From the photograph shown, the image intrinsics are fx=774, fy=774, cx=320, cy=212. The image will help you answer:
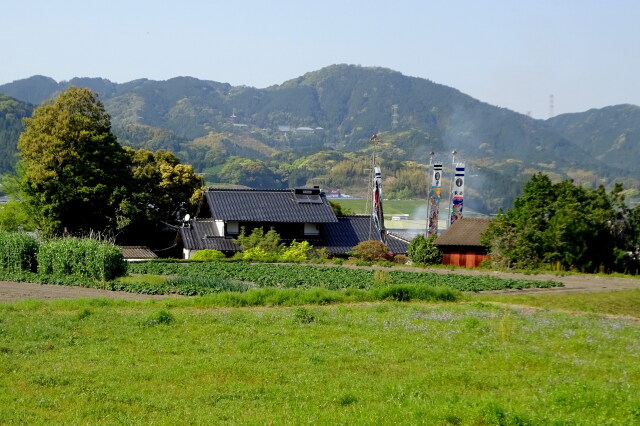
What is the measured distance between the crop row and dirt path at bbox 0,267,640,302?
1.27 metres

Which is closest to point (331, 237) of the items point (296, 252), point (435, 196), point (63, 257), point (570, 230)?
point (296, 252)

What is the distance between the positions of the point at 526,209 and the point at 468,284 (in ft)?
46.9

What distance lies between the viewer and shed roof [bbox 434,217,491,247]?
49688 millimetres

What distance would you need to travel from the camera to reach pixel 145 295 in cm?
2766

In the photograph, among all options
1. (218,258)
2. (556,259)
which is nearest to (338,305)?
(556,259)

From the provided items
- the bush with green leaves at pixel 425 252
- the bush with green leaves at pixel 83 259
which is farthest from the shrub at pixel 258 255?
the bush with green leaves at pixel 83 259

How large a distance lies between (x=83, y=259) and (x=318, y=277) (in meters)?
10.3

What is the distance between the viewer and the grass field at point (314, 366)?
10.9m

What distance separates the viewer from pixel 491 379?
13.5 meters

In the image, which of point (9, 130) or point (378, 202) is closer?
point (378, 202)

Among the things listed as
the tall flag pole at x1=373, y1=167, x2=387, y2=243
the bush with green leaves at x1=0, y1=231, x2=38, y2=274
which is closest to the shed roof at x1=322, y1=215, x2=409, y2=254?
the tall flag pole at x1=373, y1=167, x2=387, y2=243

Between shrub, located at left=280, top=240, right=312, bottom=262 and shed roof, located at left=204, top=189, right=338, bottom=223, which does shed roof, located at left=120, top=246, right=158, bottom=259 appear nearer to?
shed roof, located at left=204, top=189, right=338, bottom=223

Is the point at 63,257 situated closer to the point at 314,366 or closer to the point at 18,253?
the point at 18,253

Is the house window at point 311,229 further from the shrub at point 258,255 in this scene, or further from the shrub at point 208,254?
the shrub at point 208,254
